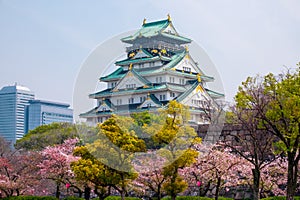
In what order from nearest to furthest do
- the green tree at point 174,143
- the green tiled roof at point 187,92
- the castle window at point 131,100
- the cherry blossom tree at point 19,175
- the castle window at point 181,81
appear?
the green tree at point 174,143 < the cherry blossom tree at point 19,175 < the green tiled roof at point 187,92 < the castle window at point 131,100 < the castle window at point 181,81

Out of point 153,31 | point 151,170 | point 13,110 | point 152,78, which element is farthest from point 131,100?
point 13,110

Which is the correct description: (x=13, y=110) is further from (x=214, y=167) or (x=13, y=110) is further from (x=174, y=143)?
(x=174, y=143)

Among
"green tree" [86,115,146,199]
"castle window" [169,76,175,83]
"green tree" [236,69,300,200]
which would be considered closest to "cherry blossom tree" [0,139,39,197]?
"green tree" [86,115,146,199]

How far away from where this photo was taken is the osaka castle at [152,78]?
5678 cm

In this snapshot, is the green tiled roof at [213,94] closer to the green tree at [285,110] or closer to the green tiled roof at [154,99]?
the green tiled roof at [154,99]

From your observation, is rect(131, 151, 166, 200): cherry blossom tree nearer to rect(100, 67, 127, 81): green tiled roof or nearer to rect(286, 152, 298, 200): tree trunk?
rect(286, 152, 298, 200): tree trunk

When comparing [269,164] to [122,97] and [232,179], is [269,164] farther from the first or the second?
[122,97]

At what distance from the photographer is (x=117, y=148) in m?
25.6

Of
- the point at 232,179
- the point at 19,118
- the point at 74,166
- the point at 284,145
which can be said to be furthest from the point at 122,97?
the point at 19,118

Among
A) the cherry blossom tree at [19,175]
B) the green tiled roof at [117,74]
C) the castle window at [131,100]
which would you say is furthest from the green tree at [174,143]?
the green tiled roof at [117,74]

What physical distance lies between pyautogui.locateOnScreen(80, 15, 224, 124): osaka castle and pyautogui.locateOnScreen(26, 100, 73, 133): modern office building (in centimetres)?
8152

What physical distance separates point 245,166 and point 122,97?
3007 cm

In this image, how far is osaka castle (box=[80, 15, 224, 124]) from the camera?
5678 cm

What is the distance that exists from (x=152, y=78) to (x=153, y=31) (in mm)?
6316
